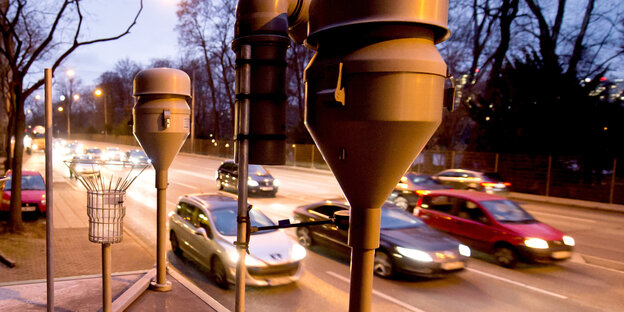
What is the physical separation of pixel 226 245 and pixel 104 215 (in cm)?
359

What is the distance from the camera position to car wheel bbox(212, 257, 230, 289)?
7.22 m

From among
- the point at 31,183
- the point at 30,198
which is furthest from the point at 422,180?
the point at 31,183

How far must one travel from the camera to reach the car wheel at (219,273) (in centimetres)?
A: 722

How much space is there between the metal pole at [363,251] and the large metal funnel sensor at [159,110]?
410 centimetres

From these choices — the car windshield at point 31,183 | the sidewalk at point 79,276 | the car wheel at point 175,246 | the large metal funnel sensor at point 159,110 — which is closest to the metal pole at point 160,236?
the sidewalk at point 79,276

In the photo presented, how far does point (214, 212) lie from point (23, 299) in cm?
347

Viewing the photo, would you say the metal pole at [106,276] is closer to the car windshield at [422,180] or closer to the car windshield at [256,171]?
the car windshield at [422,180]

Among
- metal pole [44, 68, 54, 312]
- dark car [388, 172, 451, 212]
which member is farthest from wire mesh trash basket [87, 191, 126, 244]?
dark car [388, 172, 451, 212]

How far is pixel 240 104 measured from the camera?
2.71 m

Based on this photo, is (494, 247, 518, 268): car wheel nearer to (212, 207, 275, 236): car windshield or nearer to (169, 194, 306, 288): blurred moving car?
(169, 194, 306, 288): blurred moving car

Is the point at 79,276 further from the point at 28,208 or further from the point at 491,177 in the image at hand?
the point at 491,177

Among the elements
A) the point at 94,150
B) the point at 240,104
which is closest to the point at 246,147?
the point at 240,104

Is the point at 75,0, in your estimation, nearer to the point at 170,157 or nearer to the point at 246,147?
the point at 170,157

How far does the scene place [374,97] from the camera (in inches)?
71.1
